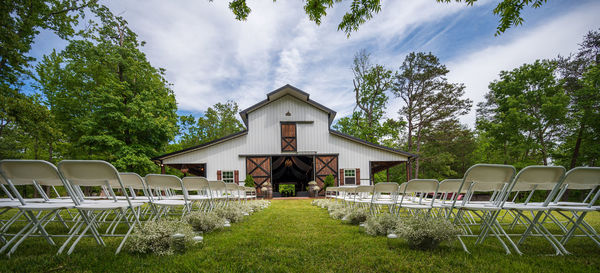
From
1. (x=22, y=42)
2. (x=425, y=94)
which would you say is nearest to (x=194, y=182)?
(x=22, y=42)

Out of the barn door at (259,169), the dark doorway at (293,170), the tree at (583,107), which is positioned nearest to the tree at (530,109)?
the tree at (583,107)

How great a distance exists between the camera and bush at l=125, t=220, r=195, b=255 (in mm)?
2344

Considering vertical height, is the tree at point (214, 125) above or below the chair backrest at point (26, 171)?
above

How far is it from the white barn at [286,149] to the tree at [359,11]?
12.7 m

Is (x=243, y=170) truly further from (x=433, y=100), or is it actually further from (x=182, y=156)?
(x=433, y=100)

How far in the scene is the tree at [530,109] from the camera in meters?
16.0

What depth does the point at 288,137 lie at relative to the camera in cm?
1639

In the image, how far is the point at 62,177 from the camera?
225 centimetres

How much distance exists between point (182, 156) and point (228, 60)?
9159 millimetres

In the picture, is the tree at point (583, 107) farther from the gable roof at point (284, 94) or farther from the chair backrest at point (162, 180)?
the chair backrest at point (162, 180)

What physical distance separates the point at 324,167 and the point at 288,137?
3.03 metres

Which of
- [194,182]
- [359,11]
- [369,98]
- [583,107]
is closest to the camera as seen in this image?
[359,11]

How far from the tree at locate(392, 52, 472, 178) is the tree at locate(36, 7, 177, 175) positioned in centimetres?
2118

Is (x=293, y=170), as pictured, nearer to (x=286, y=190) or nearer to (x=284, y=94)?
(x=286, y=190)
